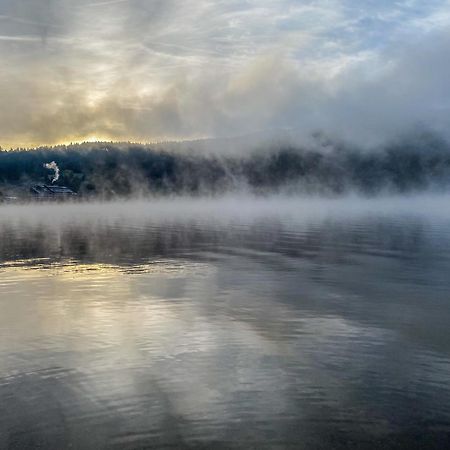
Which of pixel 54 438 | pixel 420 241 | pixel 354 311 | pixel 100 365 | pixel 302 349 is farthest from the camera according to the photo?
pixel 420 241

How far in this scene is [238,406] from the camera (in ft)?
55.7

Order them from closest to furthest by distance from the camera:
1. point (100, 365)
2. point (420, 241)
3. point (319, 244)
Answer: point (100, 365), point (319, 244), point (420, 241)

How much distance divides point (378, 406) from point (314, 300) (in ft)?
54.0

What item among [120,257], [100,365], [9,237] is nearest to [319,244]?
[120,257]

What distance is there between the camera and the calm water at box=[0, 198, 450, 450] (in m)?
15.5

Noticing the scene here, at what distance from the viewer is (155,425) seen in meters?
15.7

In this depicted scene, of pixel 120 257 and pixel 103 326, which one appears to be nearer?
pixel 103 326

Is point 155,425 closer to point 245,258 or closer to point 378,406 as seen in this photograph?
point 378,406

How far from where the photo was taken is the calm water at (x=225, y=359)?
15461 millimetres

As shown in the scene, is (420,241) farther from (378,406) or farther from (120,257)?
(378,406)

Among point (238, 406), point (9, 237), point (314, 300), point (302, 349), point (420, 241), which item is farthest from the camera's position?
point (9, 237)

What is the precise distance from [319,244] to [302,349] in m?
49.4

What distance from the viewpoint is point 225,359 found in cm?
2159

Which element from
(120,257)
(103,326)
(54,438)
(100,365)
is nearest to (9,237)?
(120,257)
